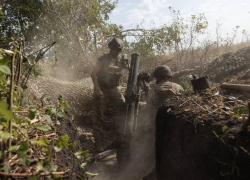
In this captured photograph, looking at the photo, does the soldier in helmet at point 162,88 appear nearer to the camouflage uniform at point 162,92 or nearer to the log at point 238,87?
the camouflage uniform at point 162,92

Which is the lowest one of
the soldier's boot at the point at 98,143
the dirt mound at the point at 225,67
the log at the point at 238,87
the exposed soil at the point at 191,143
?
the soldier's boot at the point at 98,143

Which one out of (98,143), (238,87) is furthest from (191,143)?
(98,143)

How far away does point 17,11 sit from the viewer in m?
6.83

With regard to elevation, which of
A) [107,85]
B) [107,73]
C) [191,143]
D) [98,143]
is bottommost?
[98,143]

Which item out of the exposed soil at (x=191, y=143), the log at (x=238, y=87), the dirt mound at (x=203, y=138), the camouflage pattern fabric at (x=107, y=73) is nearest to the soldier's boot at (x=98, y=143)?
the exposed soil at (x=191, y=143)

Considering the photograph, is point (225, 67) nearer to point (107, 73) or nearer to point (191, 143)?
point (107, 73)

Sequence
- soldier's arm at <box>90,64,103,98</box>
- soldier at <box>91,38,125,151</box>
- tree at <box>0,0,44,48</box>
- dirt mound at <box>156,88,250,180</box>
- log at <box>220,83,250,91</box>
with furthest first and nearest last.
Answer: tree at <box>0,0,44,48</box>, soldier at <box>91,38,125,151</box>, soldier's arm at <box>90,64,103,98</box>, log at <box>220,83,250,91</box>, dirt mound at <box>156,88,250,180</box>

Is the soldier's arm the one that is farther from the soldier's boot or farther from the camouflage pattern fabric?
the soldier's boot

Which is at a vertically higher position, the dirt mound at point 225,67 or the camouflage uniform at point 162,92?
the dirt mound at point 225,67

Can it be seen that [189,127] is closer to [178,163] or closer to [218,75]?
[178,163]

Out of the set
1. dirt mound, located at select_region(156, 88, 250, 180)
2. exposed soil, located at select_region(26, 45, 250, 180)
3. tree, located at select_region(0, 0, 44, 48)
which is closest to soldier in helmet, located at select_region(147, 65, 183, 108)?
exposed soil, located at select_region(26, 45, 250, 180)

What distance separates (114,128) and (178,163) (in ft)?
12.2

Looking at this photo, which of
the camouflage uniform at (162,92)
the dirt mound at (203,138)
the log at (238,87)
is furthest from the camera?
the camouflage uniform at (162,92)

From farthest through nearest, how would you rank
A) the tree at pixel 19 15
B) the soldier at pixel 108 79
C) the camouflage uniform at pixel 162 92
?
the tree at pixel 19 15 < the soldier at pixel 108 79 < the camouflage uniform at pixel 162 92
